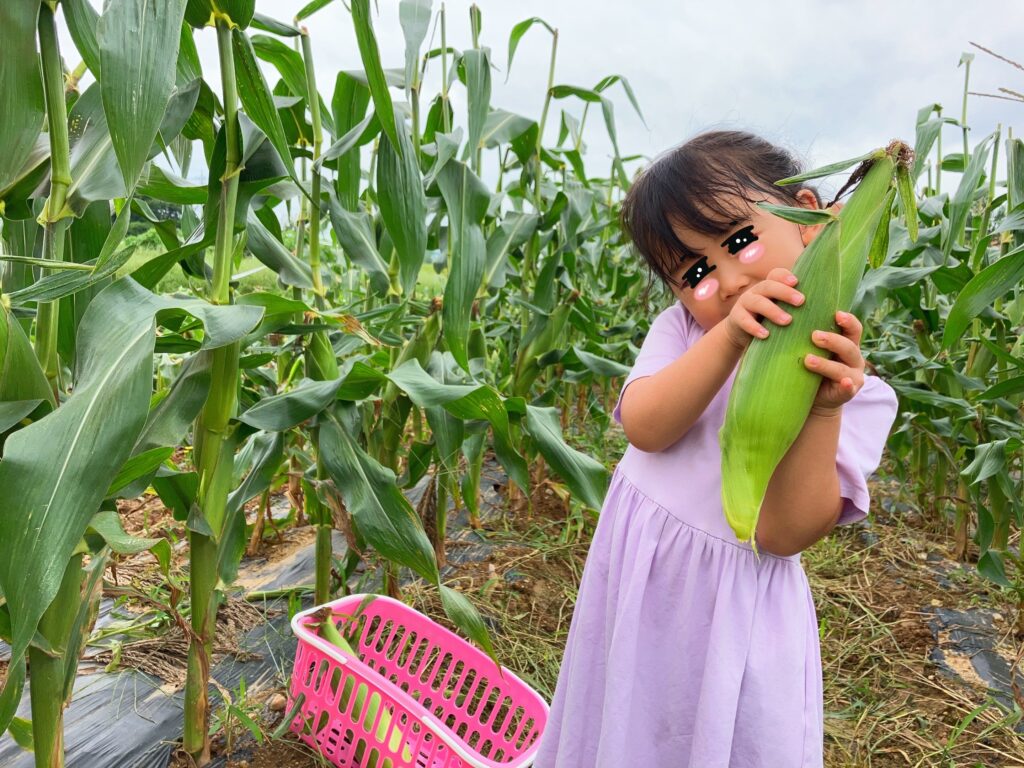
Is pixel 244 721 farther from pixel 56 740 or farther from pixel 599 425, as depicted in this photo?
pixel 599 425

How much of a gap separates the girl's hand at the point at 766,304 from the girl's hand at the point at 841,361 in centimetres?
3

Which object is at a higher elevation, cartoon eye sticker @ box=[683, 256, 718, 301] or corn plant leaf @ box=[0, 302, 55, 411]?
cartoon eye sticker @ box=[683, 256, 718, 301]

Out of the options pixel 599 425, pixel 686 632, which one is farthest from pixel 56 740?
pixel 599 425

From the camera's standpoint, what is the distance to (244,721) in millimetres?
1098

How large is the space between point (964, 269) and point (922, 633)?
85 centimetres

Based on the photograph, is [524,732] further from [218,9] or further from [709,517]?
[218,9]

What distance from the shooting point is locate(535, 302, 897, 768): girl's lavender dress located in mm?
761

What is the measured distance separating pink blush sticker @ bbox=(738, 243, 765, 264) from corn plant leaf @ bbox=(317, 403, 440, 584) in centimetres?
58

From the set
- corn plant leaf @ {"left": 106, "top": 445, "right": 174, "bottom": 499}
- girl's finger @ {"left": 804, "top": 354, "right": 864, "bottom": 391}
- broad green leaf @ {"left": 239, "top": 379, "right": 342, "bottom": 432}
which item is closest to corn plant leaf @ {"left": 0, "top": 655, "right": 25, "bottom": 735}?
corn plant leaf @ {"left": 106, "top": 445, "right": 174, "bottom": 499}

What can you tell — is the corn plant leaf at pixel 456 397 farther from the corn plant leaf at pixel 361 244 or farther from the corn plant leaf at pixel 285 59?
the corn plant leaf at pixel 285 59

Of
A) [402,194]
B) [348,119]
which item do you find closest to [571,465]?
[402,194]

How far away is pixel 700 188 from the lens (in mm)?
766

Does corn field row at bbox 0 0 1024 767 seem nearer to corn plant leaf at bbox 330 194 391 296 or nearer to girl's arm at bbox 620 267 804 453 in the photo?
corn plant leaf at bbox 330 194 391 296

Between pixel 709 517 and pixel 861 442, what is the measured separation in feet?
0.60
